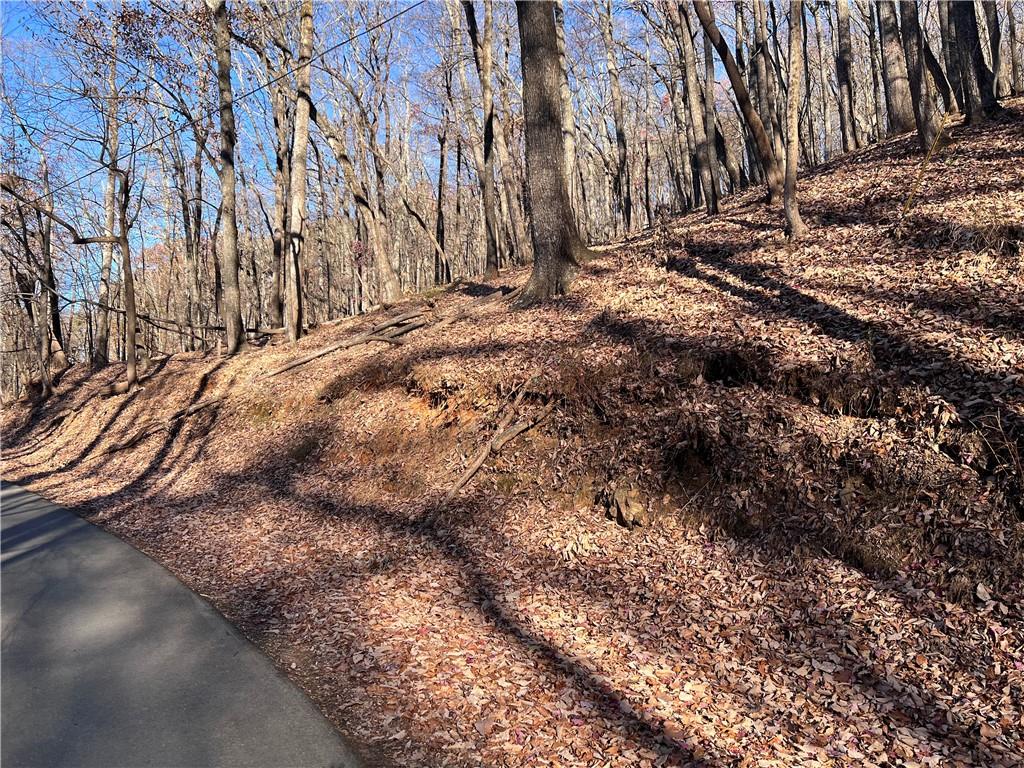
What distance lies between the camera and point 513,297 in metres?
12.1

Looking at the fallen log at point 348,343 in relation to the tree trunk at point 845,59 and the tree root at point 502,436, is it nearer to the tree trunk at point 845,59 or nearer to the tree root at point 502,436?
the tree root at point 502,436

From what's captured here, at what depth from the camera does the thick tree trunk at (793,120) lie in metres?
9.61

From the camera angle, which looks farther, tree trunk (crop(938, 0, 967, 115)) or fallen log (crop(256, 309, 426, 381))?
tree trunk (crop(938, 0, 967, 115))

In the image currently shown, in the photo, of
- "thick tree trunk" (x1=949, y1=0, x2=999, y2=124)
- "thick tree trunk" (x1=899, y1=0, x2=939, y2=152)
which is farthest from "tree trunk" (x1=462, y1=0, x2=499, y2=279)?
"thick tree trunk" (x1=949, y1=0, x2=999, y2=124)

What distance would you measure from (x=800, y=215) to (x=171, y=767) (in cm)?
1113

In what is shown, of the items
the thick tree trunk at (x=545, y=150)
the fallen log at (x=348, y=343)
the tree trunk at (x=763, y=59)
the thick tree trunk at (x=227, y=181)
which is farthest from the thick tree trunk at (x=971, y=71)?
the thick tree trunk at (x=227, y=181)

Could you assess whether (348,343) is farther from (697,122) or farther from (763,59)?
(763,59)

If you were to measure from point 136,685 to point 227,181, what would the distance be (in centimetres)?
1564

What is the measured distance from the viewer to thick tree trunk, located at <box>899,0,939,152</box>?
12.0 metres

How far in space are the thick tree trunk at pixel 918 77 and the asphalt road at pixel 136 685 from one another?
1340cm

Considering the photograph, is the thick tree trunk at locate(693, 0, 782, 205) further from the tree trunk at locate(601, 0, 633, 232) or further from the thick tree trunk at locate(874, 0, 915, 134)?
the tree trunk at locate(601, 0, 633, 232)

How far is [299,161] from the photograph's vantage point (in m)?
16.1

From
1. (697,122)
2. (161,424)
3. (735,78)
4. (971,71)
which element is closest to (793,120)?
(735,78)

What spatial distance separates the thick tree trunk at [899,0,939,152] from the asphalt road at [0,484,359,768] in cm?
1340
